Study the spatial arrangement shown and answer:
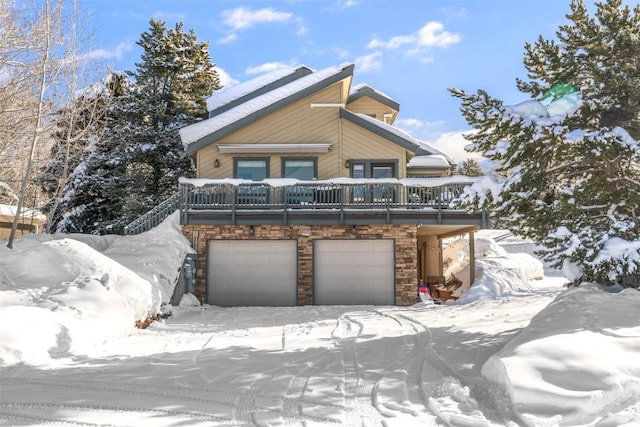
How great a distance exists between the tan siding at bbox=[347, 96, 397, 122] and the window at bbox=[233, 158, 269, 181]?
5.18m

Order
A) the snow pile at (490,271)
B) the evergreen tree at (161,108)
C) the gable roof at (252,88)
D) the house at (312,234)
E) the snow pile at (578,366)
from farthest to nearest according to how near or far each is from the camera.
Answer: the evergreen tree at (161,108)
the gable roof at (252,88)
the snow pile at (490,271)
the house at (312,234)
the snow pile at (578,366)

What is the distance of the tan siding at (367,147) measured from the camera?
683 inches

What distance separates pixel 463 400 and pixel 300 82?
15.6m

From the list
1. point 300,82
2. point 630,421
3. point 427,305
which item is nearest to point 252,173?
point 300,82

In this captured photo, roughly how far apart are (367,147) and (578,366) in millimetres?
13305

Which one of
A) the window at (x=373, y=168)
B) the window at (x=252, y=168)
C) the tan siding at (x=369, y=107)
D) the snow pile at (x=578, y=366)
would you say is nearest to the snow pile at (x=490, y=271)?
the window at (x=373, y=168)

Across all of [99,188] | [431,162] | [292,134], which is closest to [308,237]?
[292,134]

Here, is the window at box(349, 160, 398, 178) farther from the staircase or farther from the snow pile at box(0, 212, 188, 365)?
the snow pile at box(0, 212, 188, 365)

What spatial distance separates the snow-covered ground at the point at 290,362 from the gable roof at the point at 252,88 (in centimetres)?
1110

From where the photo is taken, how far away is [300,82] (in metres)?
18.8

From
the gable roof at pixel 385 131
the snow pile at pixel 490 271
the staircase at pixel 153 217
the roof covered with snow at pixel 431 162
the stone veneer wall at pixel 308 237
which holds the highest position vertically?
the gable roof at pixel 385 131

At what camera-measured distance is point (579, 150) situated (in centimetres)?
688

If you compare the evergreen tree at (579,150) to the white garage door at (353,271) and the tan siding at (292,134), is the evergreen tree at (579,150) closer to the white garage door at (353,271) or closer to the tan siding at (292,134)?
the white garage door at (353,271)

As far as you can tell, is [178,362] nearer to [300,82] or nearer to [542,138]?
[542,138]
